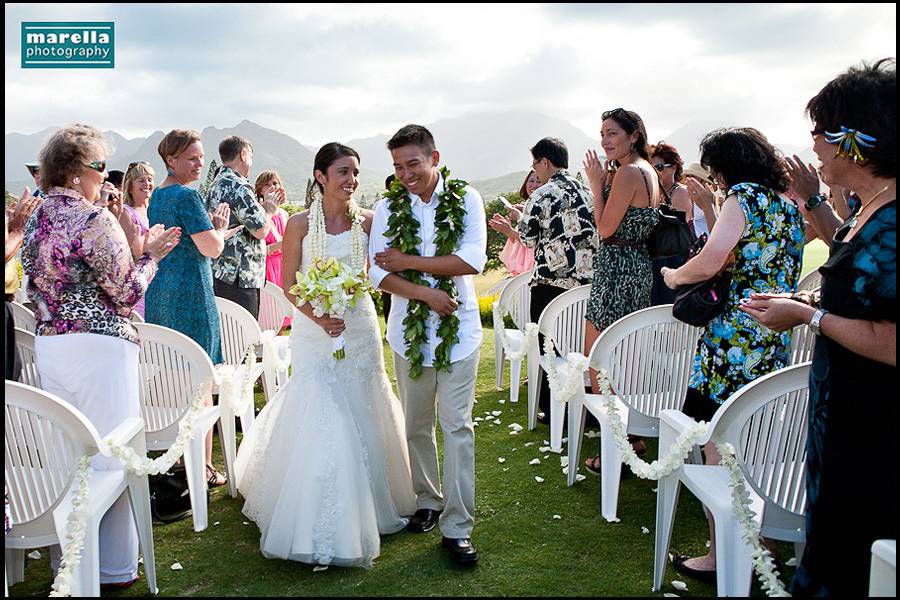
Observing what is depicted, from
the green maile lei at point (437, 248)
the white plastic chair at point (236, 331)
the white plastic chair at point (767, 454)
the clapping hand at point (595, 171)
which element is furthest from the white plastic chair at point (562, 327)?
the white plastic chair at point (767, 454)

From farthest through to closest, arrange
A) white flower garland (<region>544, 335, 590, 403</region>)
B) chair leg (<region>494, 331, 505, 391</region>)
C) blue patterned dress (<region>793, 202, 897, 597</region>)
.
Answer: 1. chair leg (<region>494, 331, 505, 391</region>)
2. white flower garland (<region>544, 335, 590, 403</region>)
3. blue patterned dress (<region>793, 202, 897, 597</region>)

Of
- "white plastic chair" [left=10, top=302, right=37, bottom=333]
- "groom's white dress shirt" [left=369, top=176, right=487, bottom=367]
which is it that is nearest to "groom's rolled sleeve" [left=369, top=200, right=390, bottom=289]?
"groom's white dress shirt" [left=369, top=176, right=487, bottom=367]

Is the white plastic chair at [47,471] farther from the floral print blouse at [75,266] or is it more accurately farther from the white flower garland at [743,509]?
the white flower garland at [743,509]

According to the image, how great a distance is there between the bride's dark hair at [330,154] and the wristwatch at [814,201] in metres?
2.52

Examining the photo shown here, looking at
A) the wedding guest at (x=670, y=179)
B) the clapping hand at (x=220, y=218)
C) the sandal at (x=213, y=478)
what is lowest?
the sandal at (x=213, y=478)

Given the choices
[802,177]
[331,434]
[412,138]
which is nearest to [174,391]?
[331,434]

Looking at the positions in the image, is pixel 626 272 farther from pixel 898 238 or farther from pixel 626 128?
pixel 898 238

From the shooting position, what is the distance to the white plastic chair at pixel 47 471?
2.85 m

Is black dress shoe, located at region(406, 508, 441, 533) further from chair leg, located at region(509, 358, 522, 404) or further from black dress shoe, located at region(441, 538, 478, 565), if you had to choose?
chair leg, located at region(509, 358, 522, 404)

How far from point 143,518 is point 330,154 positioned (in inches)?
84.2

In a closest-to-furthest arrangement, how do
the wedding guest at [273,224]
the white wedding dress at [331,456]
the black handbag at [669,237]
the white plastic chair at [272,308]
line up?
1. the white wedding dress at [331,456]
2. the black handbag at [669,237]
3. the white plastic chair at [272,308]
4. the wedding guest at [273,224]

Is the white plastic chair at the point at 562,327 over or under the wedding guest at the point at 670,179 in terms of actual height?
under

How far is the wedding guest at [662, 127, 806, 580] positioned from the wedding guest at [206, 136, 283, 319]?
374 cm

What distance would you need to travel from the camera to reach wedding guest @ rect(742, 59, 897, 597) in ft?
7.23
